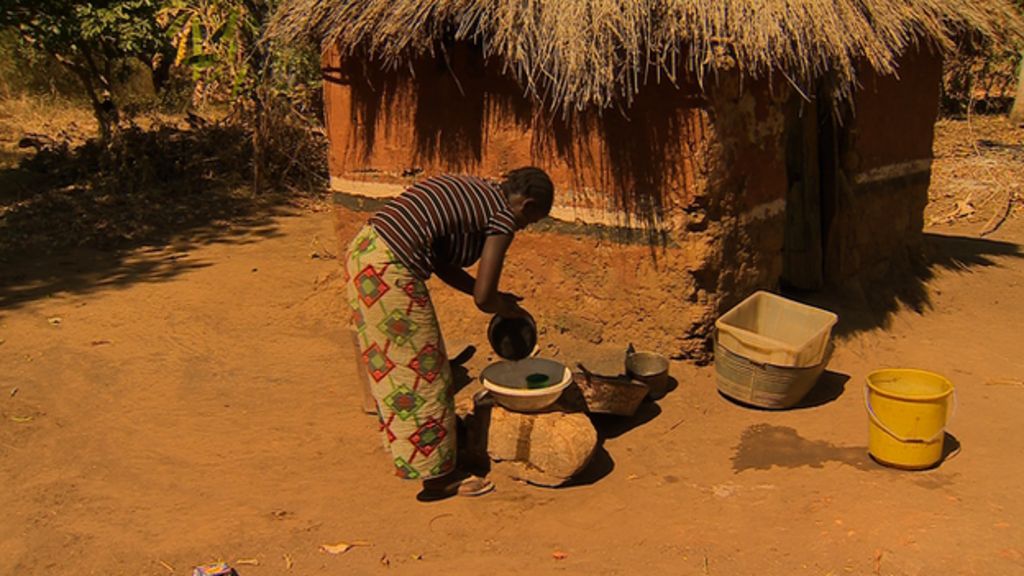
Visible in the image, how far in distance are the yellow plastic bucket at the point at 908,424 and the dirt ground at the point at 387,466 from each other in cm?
9

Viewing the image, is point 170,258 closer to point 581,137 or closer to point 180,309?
point 180,309

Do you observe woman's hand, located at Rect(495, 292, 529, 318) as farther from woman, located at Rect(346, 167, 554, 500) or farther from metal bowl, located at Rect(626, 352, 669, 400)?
metal bowl, located at Rect(626, 352, 669, 400)

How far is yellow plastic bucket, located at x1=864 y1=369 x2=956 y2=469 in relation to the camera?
3967 mm

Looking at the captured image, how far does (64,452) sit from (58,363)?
51.1 inches

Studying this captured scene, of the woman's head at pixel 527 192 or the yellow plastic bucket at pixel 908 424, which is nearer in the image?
the woman's head at pixel 527 192

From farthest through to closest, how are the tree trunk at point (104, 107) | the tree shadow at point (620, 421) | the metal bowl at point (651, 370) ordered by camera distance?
the tree trunk at point (104, 107), the metal bowl at point (651, 370), the tree shadow at point (620, 421)

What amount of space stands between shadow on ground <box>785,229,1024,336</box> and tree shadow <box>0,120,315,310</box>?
5.37 metres

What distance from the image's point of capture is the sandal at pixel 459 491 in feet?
13.0

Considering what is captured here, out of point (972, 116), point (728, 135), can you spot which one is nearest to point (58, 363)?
point (728, 135)

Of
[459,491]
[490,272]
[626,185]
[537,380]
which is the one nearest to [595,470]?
[537,380]

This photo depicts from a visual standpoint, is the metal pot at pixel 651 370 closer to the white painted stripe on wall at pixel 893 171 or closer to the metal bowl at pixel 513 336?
the metal bowl at pixel 513 336

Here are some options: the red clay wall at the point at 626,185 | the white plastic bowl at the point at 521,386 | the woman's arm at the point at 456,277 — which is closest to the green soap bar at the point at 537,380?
the white plastic bowl at the point at 521,386

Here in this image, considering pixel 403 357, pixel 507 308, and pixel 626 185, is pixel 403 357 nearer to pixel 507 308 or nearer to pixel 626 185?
pixel 507 308

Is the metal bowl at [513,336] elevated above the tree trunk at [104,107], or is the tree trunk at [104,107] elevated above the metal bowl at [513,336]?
the tree trunk at [104,107]
